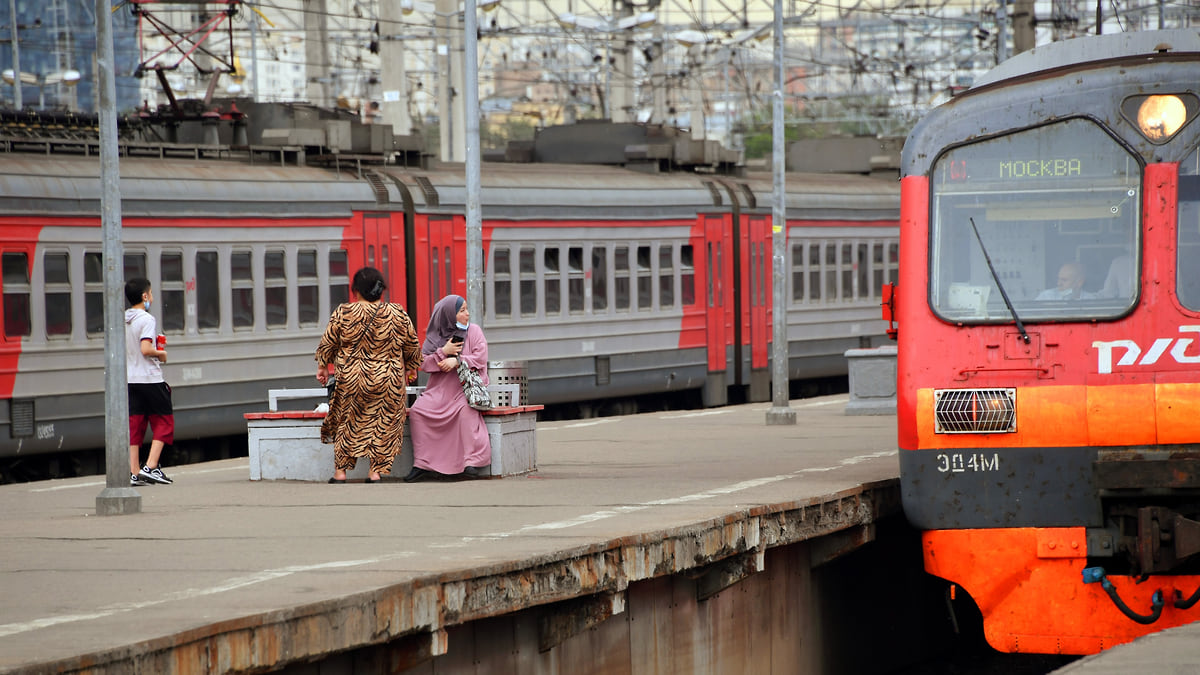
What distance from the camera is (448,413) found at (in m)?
12.8

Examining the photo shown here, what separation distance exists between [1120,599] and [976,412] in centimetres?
118

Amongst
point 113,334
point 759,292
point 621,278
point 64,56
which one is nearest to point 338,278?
point 621,278

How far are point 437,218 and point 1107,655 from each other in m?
13.1

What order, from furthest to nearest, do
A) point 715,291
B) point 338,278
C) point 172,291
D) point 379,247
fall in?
point 715,291 → point 379,247 → point 338,278 → point 172,291

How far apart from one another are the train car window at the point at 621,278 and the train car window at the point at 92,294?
784 cm

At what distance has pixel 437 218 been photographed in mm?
20219

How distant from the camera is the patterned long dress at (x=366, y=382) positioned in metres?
12.4

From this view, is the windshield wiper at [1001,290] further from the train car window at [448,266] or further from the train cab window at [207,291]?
the train car window at [448,266]

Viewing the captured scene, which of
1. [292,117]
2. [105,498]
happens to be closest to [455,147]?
[292,117]

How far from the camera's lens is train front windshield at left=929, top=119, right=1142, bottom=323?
9703 mm

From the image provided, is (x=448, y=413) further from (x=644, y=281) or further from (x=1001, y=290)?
(x=644, y=281)

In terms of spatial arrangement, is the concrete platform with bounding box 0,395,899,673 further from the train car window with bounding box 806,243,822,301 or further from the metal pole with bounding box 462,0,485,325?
the train car window with bounding box 806,243,822,301

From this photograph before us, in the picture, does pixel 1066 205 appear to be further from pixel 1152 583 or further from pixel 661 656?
pixel 661 656

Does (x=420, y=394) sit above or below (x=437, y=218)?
below
